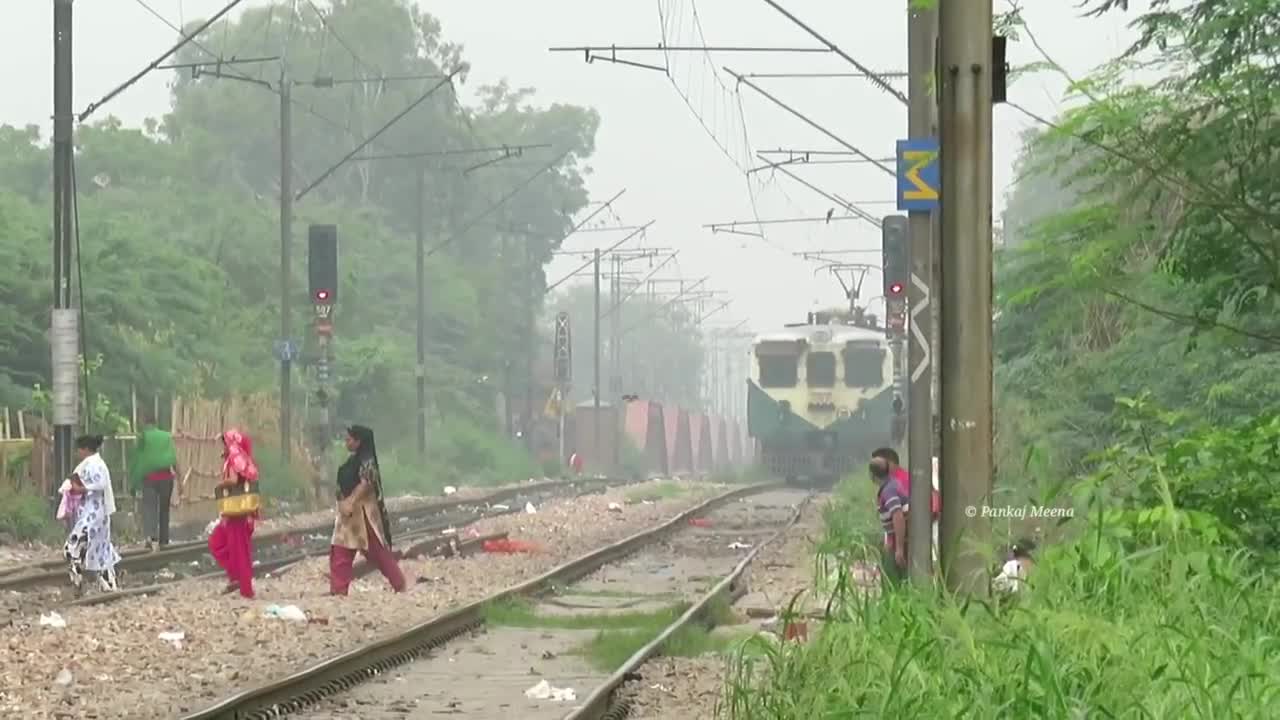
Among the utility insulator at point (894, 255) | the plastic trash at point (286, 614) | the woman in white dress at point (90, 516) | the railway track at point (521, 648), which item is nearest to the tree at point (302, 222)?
the utility insulator at point (894, 255)

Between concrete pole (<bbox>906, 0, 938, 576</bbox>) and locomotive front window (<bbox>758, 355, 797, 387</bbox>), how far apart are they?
35053 millimetres

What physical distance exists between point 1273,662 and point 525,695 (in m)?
6.51

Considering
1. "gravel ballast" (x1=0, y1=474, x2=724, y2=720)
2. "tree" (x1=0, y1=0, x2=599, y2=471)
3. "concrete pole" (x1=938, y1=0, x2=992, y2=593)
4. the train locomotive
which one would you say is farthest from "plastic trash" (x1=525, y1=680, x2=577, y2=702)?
the train locomotive

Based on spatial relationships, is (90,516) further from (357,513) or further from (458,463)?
(458,463)

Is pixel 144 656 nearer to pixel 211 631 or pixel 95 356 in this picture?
pixel 211 631

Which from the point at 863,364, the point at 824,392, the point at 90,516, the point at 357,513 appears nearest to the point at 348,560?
the point at 357,513

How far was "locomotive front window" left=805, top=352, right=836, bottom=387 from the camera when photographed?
51125 mm

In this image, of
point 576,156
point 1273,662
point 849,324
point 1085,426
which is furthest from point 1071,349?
point 576,156

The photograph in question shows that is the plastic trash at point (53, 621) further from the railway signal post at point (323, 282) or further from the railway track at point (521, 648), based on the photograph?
the railway signal post at point (323, 282)

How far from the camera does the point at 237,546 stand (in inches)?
772

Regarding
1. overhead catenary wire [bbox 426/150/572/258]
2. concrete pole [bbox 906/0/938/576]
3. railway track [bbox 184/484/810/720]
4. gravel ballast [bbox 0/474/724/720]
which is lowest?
railway track [bbox 184/484/810/720]

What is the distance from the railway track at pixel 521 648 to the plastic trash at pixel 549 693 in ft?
0.26

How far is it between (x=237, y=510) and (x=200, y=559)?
713 centimetres

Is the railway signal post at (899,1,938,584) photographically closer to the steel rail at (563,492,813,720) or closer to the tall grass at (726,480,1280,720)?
the steel rail at (563,492,813,720)
